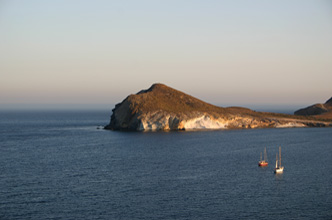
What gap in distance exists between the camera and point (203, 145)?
9462 centimetres

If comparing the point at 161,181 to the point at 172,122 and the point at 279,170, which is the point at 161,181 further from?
the point at 172,122

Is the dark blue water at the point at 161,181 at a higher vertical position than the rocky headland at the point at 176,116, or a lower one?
lower

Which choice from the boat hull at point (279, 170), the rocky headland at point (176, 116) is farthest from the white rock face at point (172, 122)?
the boat hull at point (279, 170)

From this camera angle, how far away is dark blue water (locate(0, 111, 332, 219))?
45875mm

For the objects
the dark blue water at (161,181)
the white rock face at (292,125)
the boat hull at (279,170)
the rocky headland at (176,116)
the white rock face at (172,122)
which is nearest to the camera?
the dark blue water at (161,181)

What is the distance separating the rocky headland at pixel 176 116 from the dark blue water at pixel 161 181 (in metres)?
30.2

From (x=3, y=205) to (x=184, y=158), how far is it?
36742mm

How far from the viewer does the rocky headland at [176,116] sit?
422ft

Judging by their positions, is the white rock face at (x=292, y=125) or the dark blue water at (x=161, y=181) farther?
the white rock face at (x=292, y=125)

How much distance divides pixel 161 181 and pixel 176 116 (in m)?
72.1

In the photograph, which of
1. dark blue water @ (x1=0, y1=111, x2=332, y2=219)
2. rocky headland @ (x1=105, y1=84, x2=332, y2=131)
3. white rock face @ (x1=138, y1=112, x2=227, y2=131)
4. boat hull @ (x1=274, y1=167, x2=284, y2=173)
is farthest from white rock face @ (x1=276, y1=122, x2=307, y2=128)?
boat hull @ (x1=274, y1=167, x2=284, y2=173)

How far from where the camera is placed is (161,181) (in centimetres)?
5844

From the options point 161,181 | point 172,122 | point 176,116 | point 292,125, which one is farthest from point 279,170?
point 292,125

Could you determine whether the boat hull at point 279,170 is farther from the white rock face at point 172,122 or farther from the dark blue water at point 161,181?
the white rock face at point 172,122
